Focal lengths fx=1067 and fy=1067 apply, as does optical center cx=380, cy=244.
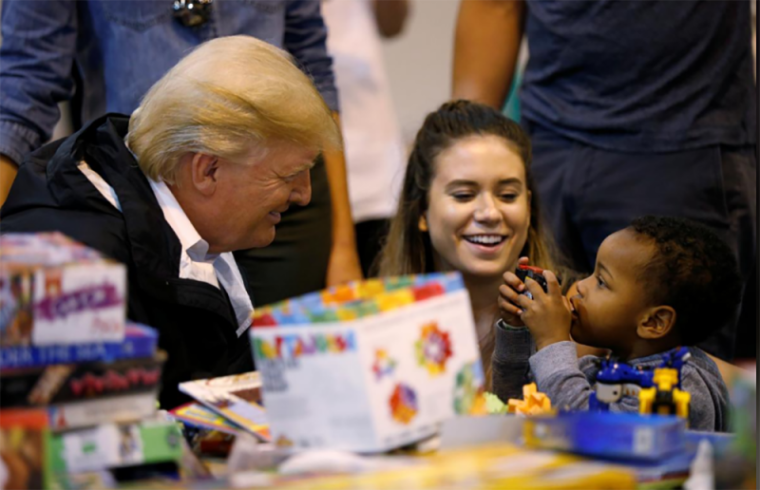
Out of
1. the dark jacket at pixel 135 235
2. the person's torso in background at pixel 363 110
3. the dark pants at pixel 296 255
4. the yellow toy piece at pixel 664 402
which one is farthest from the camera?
the person's torso in background at pixel 363 110

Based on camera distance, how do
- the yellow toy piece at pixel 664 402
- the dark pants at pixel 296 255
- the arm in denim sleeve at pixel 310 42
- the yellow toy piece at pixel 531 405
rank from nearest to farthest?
the yellow toy piece at pixel 664 402 → the yellow toy piece at pixel 531 405 → the dark pants at pixel 296 255 → the arm in denim sleeve at pixel 310 42

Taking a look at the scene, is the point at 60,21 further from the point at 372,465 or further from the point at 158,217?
the point at 372,465

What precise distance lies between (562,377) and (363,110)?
1.55 m

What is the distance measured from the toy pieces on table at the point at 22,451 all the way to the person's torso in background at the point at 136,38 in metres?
1.44

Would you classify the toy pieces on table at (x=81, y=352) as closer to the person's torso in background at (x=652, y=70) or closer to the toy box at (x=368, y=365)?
the toy box at (x=368, y=365)

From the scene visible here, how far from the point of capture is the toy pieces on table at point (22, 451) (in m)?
0.94

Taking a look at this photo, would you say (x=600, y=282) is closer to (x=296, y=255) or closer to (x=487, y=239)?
(x=487, y=239)

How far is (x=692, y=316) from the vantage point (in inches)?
75.2

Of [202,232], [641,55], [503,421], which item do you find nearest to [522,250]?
[641,55]

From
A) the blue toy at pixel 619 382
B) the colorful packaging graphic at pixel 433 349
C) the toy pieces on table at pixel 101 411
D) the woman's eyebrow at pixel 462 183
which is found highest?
the woman's eyebrow at pixel 462 183

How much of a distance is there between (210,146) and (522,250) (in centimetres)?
95

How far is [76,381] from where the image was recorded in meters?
1.01

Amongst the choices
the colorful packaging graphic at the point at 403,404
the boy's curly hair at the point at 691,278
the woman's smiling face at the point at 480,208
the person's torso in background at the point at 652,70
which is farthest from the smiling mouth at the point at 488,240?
the colorful packaging graphic at the point at 403,404

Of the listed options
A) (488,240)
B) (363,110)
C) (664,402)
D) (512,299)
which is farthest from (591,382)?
(363,110)
